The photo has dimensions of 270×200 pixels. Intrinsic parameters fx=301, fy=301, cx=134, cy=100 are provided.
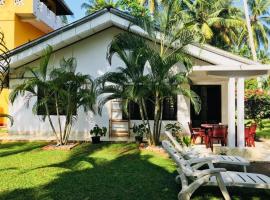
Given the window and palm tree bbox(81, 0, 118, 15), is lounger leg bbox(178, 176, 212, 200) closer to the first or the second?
the window

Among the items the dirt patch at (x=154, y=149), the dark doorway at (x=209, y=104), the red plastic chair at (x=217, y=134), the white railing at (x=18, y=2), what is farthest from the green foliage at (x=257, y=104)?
the white railing at (x=18, y=2)

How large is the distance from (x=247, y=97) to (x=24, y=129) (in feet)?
59.9

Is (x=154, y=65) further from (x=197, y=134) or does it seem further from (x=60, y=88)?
(x=197, y=134)

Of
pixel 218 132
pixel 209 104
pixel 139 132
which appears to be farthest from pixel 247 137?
pixel 209 104

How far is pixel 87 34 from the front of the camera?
13.2 m

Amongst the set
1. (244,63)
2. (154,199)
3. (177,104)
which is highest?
(244,63)

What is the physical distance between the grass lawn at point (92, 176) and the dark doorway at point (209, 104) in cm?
563

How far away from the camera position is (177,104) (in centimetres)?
1337

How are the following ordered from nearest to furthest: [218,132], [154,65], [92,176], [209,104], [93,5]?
[92,176] < [154,65] < [218,132] < [209,104] < [93,5]

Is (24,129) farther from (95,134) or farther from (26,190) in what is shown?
(26,190)

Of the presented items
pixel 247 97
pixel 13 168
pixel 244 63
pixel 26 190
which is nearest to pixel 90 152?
pixel 13 168

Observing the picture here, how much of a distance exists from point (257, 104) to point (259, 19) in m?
15.1

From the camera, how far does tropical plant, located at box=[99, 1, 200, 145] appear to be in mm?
9617

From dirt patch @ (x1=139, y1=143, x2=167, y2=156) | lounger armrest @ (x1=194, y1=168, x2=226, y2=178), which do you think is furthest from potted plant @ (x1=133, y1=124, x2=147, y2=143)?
lounger armrest @ (x1=194, y1=168, x2=226, y2=178)
